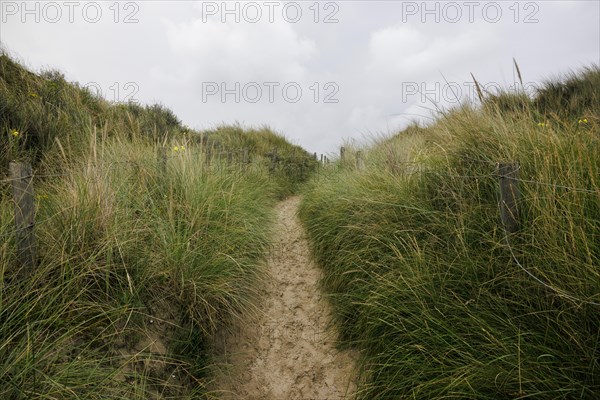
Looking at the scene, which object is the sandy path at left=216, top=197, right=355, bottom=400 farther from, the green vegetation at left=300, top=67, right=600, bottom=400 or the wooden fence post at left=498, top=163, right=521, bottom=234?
the wooden fence post at left=498, top=163, right=521, bottom=234

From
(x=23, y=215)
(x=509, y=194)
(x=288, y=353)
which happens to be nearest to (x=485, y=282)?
(x=509, y=194)

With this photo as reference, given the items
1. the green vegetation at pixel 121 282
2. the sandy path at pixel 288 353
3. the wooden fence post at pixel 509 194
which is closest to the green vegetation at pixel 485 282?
the wooden fence post at pixel 509 194

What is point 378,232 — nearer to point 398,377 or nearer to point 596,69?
→ point 398,377

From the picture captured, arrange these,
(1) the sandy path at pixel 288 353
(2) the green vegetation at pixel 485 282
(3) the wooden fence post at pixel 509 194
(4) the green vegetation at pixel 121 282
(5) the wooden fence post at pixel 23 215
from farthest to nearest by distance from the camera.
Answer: (1) the sandy path at pixel 288 353 → (3) the wooden fence post at pixel 509 194 → (5) the wooden fence post at pixel 23 215 → (4) the green vegetation at pixel 121 282 → (2) the green vegetation at pixel 485 282

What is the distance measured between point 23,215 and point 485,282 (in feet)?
9.05

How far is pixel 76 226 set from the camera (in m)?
2.39

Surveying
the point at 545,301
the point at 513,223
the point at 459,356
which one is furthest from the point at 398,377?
the point at 513,223

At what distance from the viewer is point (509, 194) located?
2.27 metres

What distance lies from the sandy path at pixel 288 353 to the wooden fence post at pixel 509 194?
1443 mm

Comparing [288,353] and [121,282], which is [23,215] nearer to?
[121,282]

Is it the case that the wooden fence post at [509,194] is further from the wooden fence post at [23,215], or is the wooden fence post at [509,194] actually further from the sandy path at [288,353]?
the wooden fence post at [23,215]

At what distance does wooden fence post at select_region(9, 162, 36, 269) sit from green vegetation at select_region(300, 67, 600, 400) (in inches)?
84.0

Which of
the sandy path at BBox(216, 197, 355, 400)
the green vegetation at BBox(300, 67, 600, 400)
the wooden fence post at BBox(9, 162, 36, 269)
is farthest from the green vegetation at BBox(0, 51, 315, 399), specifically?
the green vegetation at BBox(300, 67, 600, 400)

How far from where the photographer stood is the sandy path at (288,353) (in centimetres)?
264
